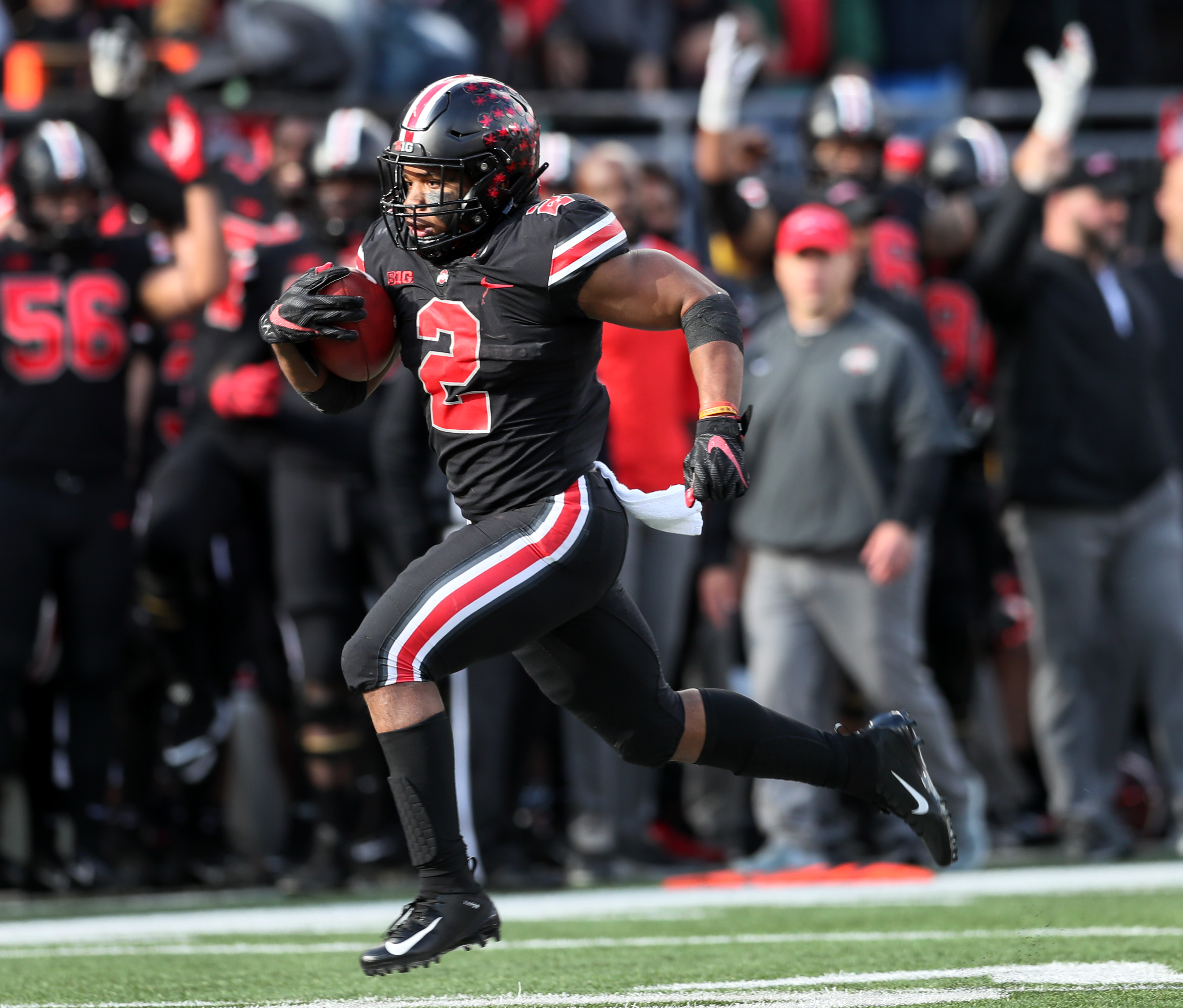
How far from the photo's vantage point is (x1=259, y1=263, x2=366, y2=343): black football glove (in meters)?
3.70

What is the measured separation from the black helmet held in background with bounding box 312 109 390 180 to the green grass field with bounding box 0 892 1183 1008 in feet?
8.60

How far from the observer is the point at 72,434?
6.36m

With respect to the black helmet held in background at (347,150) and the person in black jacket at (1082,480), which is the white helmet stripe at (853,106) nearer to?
the person in black jacket at (1082,480)

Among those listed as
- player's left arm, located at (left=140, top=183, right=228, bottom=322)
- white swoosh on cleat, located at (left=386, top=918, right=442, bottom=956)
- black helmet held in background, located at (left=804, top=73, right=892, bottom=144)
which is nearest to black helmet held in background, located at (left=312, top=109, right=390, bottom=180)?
player's left arm, located at (left=140, top=183, right=228, bottom=322)

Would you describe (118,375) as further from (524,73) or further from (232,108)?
(524,73)

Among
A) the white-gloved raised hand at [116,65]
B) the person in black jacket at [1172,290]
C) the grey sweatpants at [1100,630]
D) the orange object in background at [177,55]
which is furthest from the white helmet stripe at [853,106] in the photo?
the orange object in background at [177,55]

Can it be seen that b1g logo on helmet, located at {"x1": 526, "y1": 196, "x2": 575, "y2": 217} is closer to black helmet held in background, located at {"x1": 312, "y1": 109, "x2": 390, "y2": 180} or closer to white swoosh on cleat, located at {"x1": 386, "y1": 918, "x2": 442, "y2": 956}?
white swoosh on cleat, located at {"x1": 386, "y1": 918, "x2": 442, "y2": 956}

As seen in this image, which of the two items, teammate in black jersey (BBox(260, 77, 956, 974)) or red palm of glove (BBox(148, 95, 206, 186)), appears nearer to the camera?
teammate in black jersey (BBox(260, 77, 956, 974))

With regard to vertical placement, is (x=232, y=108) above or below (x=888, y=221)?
above

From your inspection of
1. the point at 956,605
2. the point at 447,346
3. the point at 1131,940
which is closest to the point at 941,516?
the point at 956,605

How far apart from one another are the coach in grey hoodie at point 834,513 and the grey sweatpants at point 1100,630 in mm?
524

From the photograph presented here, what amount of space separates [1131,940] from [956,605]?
2.70 meters

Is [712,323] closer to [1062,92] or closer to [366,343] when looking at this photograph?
[366,343]

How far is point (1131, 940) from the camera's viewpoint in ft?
14.7
